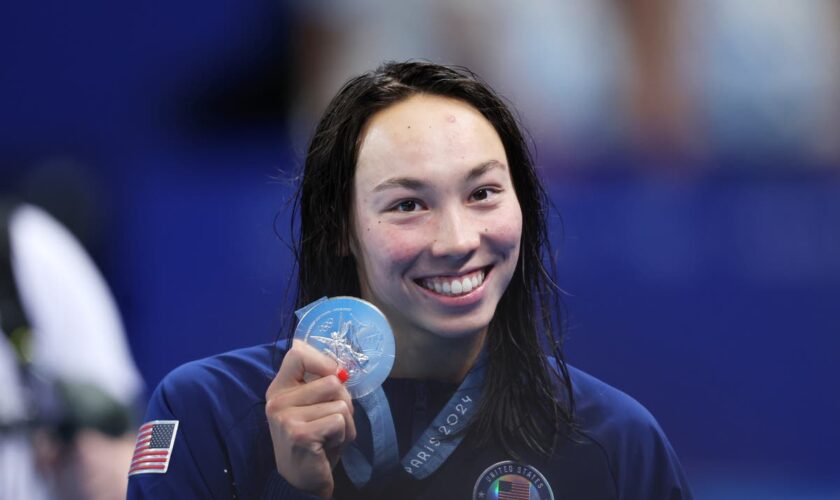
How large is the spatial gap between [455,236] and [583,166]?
1.55m

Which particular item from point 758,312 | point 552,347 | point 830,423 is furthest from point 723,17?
point 552,347

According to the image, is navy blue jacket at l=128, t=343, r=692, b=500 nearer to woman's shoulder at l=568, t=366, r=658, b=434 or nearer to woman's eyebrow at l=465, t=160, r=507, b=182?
woman's shoulder at l=568, t=366, r=658, b=434

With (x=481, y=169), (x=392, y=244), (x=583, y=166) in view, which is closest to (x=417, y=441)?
(x=392, y=244)

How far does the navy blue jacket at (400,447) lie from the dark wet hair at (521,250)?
0.04 metres

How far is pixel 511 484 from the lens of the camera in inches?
65.9

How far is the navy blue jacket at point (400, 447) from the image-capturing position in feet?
5.37

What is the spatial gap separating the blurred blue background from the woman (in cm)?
67

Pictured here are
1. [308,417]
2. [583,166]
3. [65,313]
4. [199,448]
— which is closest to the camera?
[308,417]

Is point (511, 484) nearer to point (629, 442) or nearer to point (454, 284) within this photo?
point (629, 442)

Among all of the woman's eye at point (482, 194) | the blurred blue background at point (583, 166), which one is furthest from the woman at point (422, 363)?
the blurred blue background at point (583, 166)

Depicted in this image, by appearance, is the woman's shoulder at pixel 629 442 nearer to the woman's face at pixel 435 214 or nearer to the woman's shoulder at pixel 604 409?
the woman's shoulder at pixel 604 409

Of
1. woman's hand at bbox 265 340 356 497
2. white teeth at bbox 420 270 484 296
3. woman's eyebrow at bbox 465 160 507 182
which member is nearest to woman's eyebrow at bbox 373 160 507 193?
woman's eyebrow at bbox 465 160 507 182

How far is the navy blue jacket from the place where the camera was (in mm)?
1636

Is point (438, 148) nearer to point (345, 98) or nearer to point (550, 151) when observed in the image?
point (345, 98)
